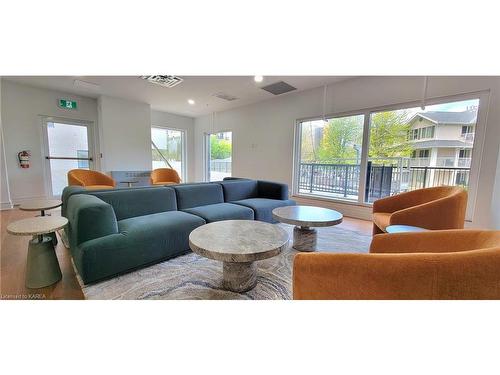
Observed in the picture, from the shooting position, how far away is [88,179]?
12.2ft

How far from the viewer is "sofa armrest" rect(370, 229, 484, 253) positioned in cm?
112

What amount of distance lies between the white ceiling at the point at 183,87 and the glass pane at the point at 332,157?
0.80 metres

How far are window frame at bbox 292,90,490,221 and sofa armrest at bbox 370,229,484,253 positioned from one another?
92.1 inches

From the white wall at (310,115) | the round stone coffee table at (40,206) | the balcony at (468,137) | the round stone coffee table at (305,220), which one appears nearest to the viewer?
the round stone coffee table at (305,220)

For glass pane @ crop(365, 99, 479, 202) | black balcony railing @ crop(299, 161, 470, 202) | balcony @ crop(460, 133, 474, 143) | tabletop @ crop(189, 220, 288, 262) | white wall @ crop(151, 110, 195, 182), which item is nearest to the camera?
tabletop @ crop(189, 220, 288, 262)

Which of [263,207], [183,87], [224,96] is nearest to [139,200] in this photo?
[263,207]

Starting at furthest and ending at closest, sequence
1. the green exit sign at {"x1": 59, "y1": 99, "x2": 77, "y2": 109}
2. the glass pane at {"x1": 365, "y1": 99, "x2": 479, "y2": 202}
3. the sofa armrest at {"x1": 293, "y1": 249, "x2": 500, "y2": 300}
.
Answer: the green exit sign at {"x1": 59, "y1": 99, "x2": 77, "y2": 109} → the glass pane at {"x1": 365, "y1": 99, "x2": 479, "y2": 202} → the sofa armrest at {"x1": 293, "y1": 249, "x2": 500, "y2": 300}

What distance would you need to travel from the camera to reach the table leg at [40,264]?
1.61 meters

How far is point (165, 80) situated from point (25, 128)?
3.11 m

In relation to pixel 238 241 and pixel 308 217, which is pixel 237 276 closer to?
pixel 238 241

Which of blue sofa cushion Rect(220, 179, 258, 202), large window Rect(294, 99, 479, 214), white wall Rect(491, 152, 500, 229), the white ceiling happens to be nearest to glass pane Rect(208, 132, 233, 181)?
the white ceiling

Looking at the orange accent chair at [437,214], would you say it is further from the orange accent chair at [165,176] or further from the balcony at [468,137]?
the orange accent chair at [165,176]

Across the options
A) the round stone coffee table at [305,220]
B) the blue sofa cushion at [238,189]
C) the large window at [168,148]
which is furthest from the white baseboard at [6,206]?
the round stone coffee table at [305,220]

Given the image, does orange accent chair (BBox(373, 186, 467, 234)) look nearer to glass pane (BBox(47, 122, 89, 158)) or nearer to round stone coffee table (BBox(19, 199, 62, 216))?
round stone coffee table (BBox(19, 199, 62, 216))
